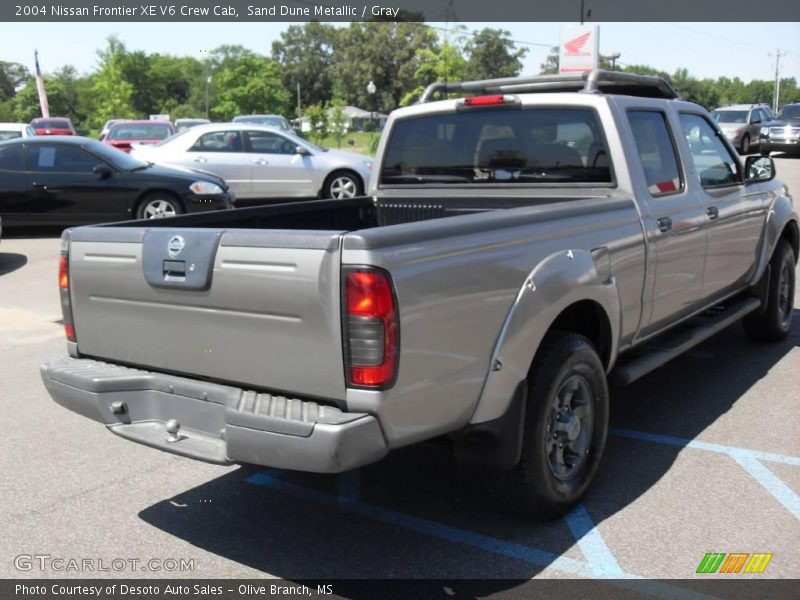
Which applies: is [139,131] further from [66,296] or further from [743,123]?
[66,296]

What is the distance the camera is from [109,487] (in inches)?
168

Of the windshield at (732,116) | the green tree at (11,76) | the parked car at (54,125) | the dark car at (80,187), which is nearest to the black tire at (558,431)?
the dark car at (80,187)

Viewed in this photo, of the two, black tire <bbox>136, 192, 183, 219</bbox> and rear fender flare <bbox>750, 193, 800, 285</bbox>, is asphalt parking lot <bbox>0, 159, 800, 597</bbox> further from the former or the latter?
black tire <bbox>136, 192, 183, 219</bbox>

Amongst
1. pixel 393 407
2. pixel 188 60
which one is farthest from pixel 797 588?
pixel 188 60

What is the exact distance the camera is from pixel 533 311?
3477mm

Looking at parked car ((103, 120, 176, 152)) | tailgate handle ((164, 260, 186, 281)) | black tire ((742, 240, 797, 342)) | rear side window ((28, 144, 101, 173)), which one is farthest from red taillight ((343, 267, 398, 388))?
parked car ((103, 120, 176, 152))

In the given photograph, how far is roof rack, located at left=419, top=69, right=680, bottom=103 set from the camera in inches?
195

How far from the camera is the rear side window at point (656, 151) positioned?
4766mm

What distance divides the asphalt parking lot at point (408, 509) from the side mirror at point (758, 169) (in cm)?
158

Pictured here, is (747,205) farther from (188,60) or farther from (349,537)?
(188,60)

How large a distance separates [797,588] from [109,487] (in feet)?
10.4

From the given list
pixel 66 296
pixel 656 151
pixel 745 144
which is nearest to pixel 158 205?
pixel 66 296

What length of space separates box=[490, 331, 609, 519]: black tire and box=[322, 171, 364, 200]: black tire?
12417 mm

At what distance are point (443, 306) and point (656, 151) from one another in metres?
2.46
